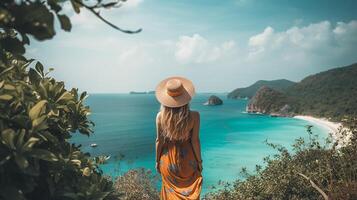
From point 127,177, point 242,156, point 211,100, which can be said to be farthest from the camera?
point 211,100

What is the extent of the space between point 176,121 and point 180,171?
675 mm

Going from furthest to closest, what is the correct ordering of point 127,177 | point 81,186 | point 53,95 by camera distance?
1. point 127,177
2. point 53,95
3. point 81,186

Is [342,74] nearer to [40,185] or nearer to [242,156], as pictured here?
[242,156]

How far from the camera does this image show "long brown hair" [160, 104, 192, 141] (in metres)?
4.11

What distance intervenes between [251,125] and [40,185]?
84367 millimetres

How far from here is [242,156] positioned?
159 feet

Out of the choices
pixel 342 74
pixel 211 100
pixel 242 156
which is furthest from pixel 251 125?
pixel 211 100

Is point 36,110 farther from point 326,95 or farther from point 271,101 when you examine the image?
point 271,101

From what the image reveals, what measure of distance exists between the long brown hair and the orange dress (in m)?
0.18

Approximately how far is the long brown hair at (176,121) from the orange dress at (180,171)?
18 centimetres

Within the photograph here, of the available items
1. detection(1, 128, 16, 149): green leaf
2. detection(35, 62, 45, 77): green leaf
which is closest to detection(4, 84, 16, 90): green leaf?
detection(1, 128, 16, 149): green leaf

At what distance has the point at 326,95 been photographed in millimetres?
96938

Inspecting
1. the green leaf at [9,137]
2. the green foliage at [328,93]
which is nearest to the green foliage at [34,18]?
the green leaf at [9,137]

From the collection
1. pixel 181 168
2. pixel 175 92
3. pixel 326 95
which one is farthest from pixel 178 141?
pixel 326 95
